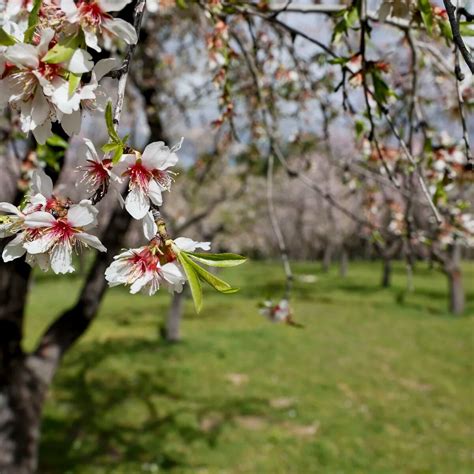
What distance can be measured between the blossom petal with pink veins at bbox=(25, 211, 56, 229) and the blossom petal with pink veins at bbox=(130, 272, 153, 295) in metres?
0.15

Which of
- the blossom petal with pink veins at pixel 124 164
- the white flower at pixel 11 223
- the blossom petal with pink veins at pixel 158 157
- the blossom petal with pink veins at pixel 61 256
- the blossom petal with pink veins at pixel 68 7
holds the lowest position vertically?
the blossom petal with pink veins at pixel 61 256

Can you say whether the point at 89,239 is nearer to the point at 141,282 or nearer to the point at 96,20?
the point at 141,282

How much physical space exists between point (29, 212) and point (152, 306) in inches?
489

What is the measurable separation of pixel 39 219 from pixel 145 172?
0.17 metres

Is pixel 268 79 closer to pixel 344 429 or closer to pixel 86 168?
pixel 86 168

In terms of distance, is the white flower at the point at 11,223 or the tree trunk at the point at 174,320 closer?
the white flower at the point at 11,223

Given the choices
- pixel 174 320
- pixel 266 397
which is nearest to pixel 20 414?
pixel 266 397

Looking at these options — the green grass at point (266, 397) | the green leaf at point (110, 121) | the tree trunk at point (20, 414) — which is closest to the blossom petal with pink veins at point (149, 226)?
the green leaf at point (110, 121)

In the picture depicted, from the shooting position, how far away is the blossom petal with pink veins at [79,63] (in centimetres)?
60

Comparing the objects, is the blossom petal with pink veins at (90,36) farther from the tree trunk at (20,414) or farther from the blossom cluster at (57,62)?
the tree trunk at (20,414)

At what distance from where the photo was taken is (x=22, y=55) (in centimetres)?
63

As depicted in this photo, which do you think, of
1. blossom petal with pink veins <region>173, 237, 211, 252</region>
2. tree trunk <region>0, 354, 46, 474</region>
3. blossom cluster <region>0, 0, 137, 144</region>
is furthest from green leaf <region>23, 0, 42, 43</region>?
tree trunk <region>0, 354, 46, 474</region>

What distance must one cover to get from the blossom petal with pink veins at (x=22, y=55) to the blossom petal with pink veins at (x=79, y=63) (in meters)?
0.06

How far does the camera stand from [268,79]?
3.37 meters
